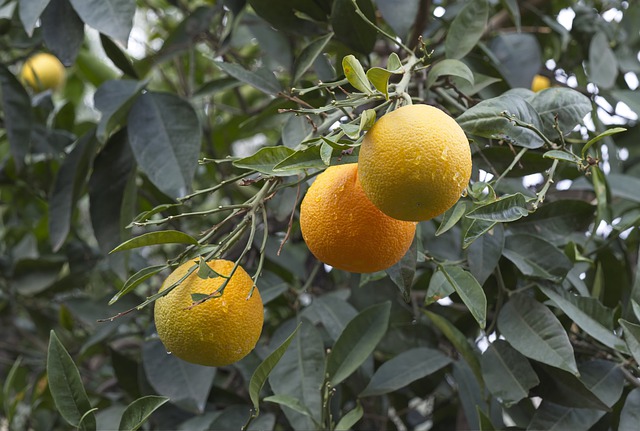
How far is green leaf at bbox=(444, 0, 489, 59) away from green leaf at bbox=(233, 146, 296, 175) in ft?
1.11

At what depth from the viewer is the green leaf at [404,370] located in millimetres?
950

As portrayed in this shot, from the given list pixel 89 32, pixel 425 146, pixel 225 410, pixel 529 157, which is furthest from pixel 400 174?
pixel 89 32

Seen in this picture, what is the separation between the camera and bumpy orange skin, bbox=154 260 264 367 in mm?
686

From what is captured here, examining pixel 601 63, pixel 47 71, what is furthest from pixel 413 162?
pixel 47 71

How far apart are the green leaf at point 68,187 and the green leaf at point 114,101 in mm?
73

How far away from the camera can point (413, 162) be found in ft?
1.94

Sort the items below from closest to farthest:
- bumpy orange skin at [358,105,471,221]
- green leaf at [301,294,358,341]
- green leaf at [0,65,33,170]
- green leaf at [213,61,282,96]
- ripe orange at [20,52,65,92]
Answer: bumpy orange skin at [358,105,471,221] < green leaf at [213,61,282,96] < green leaf at [301,294,358,341] < green leaf at [0,65,33,170] < ripe orange at [20,52,65,92]

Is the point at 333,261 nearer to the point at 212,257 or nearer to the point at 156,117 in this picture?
the point at 212,257

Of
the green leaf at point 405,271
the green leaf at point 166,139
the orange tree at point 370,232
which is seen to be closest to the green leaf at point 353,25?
the orange tree at point 370,232

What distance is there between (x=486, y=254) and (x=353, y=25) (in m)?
0.34

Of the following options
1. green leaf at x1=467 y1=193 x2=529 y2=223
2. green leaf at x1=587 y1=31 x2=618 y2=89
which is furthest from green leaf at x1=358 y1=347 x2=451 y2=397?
green leaf at x1=587 y1=31 x2=618 y2=89

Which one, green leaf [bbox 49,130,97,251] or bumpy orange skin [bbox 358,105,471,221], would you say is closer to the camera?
bumpy orange skin [bbox 358,105,471,221]

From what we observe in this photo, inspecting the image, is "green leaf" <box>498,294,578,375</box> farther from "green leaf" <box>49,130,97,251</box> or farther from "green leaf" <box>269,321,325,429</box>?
"green leaf" <box>49,130,97,251</box>

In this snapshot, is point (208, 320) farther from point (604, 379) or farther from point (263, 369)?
point (604, 379)
